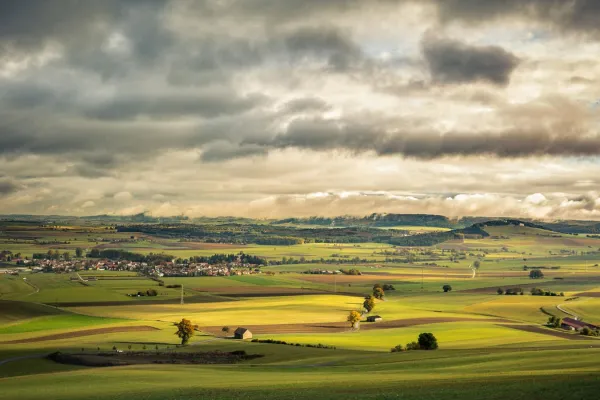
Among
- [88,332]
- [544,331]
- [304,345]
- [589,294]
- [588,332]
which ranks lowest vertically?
[88,332]

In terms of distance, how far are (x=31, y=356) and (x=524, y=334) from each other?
249ft

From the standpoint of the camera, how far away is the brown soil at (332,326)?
120900mm

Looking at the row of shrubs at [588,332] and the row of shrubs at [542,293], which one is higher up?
the row of shrubs at [588,332]

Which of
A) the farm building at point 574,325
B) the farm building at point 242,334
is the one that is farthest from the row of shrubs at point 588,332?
the farm building at point 242,334

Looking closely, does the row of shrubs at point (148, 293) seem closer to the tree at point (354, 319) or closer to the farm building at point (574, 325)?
the tree at point (354, 319)

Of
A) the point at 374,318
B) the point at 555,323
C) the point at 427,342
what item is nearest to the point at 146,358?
the point at 427,342

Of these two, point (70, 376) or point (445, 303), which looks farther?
point (445, 303)

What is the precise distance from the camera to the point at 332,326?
130750mm

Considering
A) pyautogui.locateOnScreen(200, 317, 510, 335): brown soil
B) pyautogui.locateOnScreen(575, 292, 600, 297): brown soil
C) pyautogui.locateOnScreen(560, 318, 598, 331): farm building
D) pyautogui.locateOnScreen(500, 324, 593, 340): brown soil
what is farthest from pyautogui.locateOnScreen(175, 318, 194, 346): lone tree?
pyautogui.locateOnScreen(575, 292, 600, 297): brown soil

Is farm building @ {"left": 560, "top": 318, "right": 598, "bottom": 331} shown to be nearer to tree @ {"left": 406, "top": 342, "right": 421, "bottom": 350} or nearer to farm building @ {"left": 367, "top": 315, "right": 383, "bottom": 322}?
farm building @ {"left": 367, "top": 315, "right": 383, "bottom": 322}

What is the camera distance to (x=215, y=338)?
113 meters

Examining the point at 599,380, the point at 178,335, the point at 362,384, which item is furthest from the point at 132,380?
the point at 178,335

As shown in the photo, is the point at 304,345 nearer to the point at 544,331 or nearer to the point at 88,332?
the point at 544,331

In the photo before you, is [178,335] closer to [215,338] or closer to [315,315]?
[215,338]
